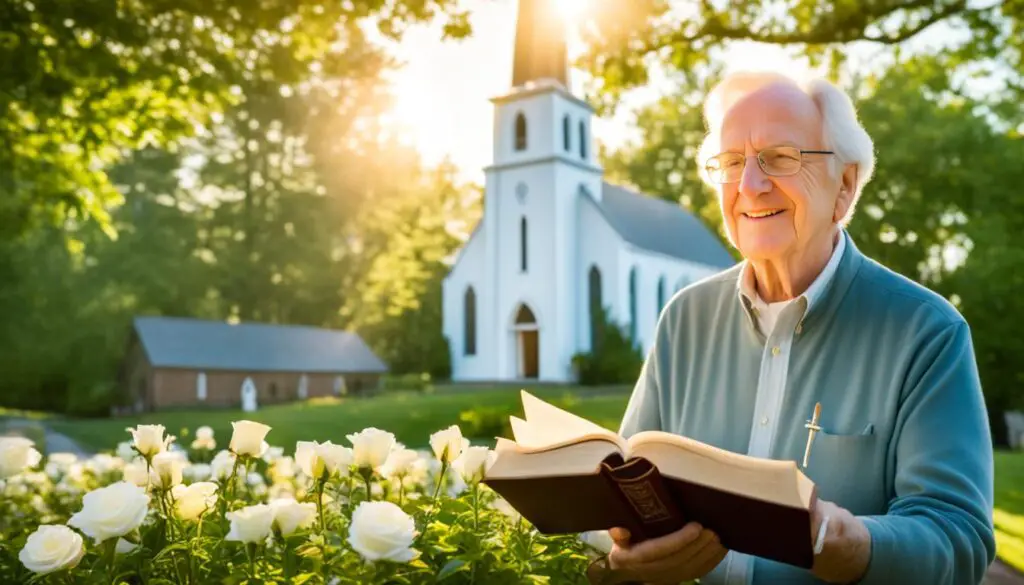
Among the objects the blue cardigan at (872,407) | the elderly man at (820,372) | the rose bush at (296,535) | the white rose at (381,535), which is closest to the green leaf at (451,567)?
the rose bush at (296,535)

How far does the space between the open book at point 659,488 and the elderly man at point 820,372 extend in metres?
0.08

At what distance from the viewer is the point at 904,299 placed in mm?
2414

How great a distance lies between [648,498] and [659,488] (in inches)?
2.3

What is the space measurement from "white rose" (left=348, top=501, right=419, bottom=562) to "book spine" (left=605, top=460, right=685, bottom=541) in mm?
416

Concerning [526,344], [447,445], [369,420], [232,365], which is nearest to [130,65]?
[447,445]

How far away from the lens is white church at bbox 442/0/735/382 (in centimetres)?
3356

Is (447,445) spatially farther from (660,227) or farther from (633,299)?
(660,227)

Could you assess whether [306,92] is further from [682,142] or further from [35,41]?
[35,41]

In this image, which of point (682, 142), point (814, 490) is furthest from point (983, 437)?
point (682, 142)

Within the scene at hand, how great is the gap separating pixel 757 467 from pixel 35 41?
30.2 feet

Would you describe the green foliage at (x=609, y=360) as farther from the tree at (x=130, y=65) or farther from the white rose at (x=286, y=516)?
the white rose at (x=286, y=516)

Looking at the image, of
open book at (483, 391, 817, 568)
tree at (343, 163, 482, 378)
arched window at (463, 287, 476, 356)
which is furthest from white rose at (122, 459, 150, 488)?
arched window at (463, 287, 476, 356)

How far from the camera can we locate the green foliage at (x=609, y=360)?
3259cm

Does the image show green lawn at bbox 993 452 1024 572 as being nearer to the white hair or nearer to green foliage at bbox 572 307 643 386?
the white hair
